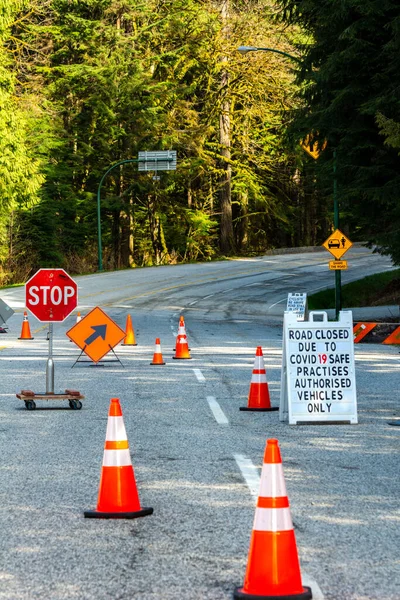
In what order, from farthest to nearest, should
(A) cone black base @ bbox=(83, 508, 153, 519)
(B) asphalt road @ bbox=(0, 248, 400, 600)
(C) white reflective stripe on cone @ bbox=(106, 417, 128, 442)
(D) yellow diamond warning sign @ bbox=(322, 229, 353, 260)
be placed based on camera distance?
(D) yellow diamond warning sign @ bbox=(322, 229, 353, 260)
(C) white reflective stripe on cone @ bbox=(106, 417, 128, 442)
(A) cone black base @ bbox=(83, 508, 153, 519)
(B) asphalt road @ bbox=(0, 248, 400, 600)

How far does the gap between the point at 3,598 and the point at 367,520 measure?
2683mm

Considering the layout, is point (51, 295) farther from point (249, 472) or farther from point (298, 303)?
point (298, 303)

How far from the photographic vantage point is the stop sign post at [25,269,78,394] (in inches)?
536

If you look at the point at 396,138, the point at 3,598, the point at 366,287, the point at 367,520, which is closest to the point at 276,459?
the point at 3,598

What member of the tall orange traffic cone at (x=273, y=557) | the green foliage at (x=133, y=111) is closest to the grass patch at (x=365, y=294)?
the green foliage at (x=133, y=111)

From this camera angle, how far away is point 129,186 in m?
66.1

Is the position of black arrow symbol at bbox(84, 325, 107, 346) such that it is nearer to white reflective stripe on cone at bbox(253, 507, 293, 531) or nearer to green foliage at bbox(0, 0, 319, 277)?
white reflective stripe on cone at bbox(253, 507, 293, 531)

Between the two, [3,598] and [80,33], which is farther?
[80,33]

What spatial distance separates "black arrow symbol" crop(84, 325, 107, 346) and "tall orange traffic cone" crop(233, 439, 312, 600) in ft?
41.7

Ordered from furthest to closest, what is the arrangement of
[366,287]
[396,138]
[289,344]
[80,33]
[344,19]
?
[80,33]
[366,287]
[344,19]
[396,138]
[289,344]

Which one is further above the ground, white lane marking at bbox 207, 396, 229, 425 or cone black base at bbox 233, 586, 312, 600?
white lane marking at bbox 207, 396, 229, 425

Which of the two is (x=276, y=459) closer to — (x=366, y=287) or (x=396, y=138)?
(x=396, y=138)

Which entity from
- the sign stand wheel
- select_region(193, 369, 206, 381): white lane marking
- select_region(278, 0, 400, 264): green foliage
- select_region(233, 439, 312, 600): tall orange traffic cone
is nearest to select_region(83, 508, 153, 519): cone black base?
select_region(233, 439, 312, 600): tall orange traffic cone

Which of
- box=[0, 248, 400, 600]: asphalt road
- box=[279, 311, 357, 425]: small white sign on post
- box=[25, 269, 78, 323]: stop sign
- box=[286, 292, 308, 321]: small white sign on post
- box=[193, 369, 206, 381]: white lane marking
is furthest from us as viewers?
box=[286, 292, 308, 321]: small white sign on post
